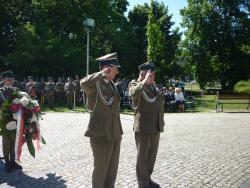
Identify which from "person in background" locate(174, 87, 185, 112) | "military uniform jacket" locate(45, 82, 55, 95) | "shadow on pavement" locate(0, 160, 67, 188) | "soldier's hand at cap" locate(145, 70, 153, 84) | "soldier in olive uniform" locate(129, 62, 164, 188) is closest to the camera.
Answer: "soldier's hand at cap" locate(145, 70, 153, 84)

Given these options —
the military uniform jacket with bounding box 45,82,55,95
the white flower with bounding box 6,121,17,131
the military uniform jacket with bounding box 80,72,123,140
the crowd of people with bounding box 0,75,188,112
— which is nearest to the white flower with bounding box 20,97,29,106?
the white flower with bounding box 6,121,17,131

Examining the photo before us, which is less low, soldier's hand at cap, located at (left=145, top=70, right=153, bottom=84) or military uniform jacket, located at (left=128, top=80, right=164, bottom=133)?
soldier's hand at cap, located at (left=145, top=70, right=153, bottom=84)

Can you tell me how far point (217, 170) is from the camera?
8.38m

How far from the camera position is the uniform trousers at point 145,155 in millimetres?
7059

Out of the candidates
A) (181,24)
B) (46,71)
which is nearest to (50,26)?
(46,71)

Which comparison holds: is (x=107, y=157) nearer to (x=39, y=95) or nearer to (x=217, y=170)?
(x=217, y=170)

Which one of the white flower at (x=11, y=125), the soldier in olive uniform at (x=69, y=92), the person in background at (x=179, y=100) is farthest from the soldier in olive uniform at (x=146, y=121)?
the soldier in olive uniform at (x=69, y=92)

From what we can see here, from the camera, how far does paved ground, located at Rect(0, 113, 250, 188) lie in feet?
24.5

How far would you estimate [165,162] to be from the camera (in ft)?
29.7

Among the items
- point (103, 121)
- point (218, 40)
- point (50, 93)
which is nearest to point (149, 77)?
point (103, 121)

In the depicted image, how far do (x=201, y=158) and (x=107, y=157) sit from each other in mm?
4189

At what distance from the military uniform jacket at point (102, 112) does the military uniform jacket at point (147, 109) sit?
102 cm

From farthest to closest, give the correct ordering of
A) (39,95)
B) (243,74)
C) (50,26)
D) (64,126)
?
(243,74)
(50,26)
(39,95)
(64,126)

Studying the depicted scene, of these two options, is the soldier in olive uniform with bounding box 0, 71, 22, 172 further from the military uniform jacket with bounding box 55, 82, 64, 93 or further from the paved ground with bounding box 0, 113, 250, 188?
the military uniform jacket with bounding box 55, 82, 64, 93
